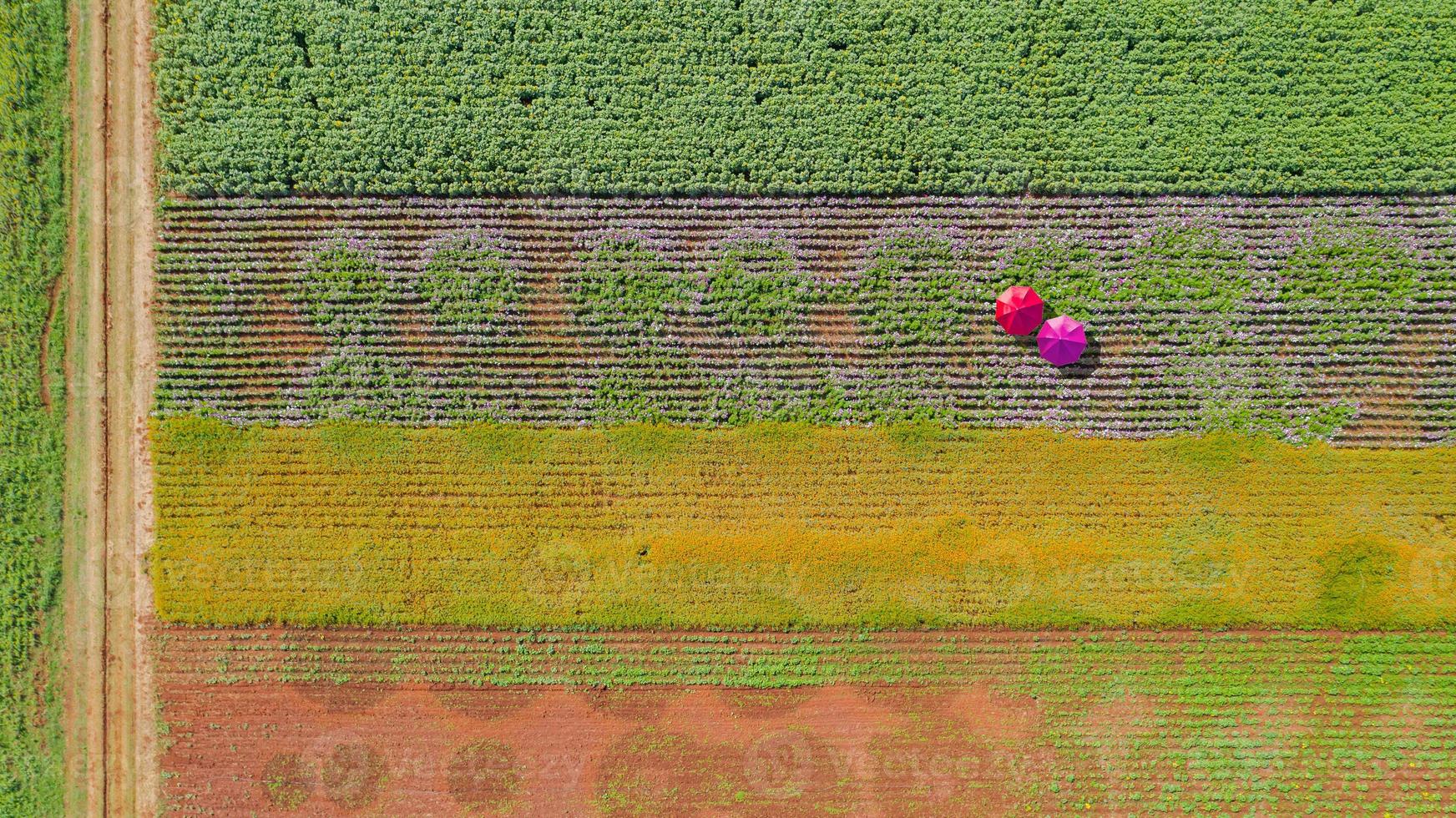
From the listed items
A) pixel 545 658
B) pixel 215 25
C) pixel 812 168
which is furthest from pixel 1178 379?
pixel 215 25

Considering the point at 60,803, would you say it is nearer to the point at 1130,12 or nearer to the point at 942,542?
the point at 942,542

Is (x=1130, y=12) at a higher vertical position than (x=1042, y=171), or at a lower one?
higher

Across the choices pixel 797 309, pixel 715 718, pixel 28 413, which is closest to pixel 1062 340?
pixel 797 309

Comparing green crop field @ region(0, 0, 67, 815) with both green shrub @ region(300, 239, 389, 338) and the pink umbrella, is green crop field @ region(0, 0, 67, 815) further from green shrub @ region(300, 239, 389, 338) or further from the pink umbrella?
the pink umbrella

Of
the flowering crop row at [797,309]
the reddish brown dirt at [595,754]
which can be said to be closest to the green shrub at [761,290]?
the flowering crop row at [797,309]

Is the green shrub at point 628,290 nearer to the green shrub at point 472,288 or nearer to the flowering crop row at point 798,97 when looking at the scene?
the green shrub at point 472,288

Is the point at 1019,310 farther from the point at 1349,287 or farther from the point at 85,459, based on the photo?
the point at 85,459
